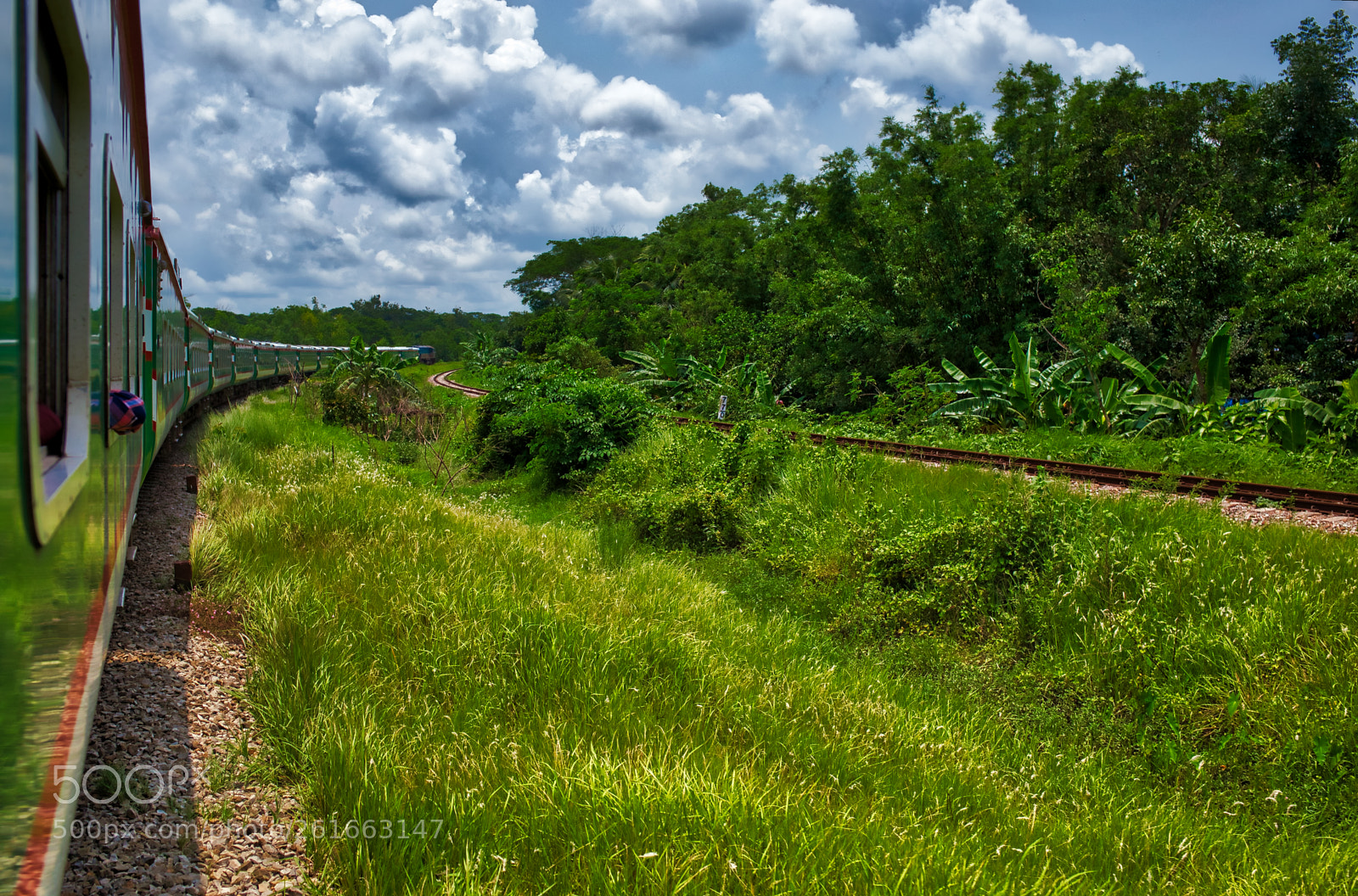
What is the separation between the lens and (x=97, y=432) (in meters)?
2.65

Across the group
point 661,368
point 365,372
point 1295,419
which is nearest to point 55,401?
point 1295,419

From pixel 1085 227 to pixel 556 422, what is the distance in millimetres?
15089

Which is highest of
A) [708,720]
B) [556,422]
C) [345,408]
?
[556,422]

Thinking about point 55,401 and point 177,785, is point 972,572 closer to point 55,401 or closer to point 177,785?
point 177,785

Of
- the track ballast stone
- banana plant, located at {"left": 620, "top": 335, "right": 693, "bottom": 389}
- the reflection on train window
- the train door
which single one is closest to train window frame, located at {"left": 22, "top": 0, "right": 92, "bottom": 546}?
the reflection on train window

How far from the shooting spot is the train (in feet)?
4.42

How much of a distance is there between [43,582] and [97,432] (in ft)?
4.08

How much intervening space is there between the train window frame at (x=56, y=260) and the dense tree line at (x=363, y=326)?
48274 mm

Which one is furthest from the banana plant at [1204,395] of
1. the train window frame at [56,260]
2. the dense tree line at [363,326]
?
the dense tree line at [363,326]

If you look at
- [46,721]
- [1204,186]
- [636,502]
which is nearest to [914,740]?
[46,721]

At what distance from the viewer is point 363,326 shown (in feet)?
319

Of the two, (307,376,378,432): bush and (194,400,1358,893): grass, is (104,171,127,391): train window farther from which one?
(307,376,378,432): bush

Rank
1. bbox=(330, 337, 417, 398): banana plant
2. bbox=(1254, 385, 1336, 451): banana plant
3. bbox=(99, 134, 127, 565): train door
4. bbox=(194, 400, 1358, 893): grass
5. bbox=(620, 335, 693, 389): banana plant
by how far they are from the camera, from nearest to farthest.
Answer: bbox=(194, 400, 1358, 893): grass, bbox=(99, 134, 127, 565): train door, bbox=(1254, 385, 1336, 451): banana plant, bbox=(330, 337, 417, 398): banana plant, bbox=(620, 335, 693, 389): banana plant

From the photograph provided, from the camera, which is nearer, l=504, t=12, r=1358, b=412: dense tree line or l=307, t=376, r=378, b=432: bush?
l=504, t=12, r=1358, b=412: dense tree line
